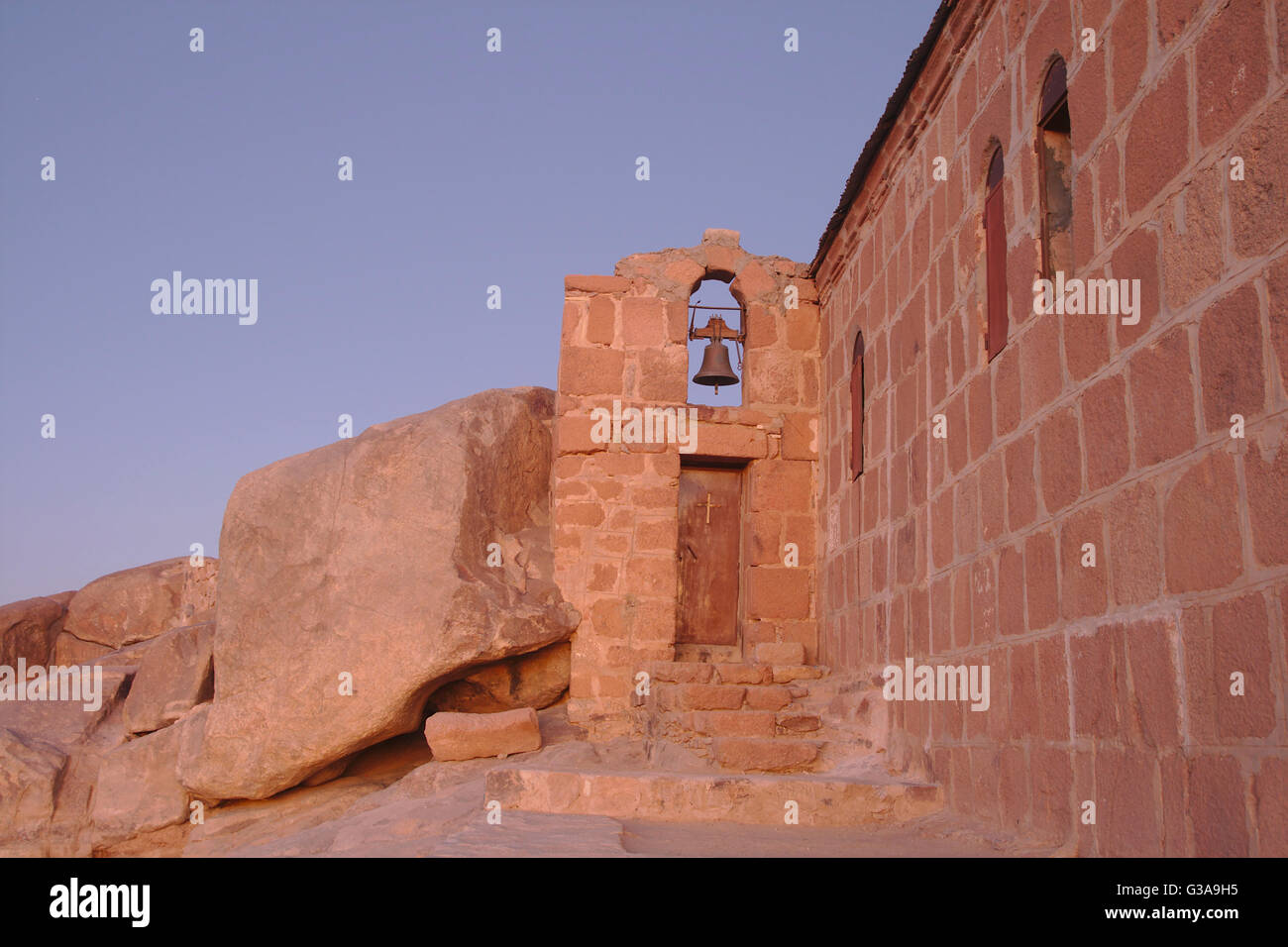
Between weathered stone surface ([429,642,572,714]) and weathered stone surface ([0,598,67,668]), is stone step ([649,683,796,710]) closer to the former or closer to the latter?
weathered stone surface ([429,642,572,714])

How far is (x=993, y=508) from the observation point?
4727 mm

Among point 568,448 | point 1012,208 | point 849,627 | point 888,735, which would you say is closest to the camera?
point 1012,208

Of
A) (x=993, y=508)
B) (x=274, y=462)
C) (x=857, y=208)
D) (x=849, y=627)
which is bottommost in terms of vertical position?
(x=849, y=627)

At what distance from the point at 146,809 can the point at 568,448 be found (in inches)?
170

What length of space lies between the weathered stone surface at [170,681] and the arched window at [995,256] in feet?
21.3

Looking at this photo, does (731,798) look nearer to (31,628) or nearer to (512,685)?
(512,685)

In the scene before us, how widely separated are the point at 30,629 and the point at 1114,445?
10.3 m

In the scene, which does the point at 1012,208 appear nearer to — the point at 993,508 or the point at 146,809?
the point at 993,508

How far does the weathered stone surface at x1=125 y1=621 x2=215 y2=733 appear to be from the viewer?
8391 mm

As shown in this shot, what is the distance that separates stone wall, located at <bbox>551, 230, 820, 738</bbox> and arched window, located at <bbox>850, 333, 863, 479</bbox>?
47.9 inches

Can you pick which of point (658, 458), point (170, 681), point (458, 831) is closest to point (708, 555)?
point (658, 458)

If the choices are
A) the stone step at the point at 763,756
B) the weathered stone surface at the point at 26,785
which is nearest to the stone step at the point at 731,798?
the stone step at the point at 763,756

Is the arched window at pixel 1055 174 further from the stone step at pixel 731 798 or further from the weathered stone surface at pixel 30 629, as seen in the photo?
the weathered stone surface at pixel 30 629

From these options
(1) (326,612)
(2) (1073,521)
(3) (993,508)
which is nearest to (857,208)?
(3) (993,508)
